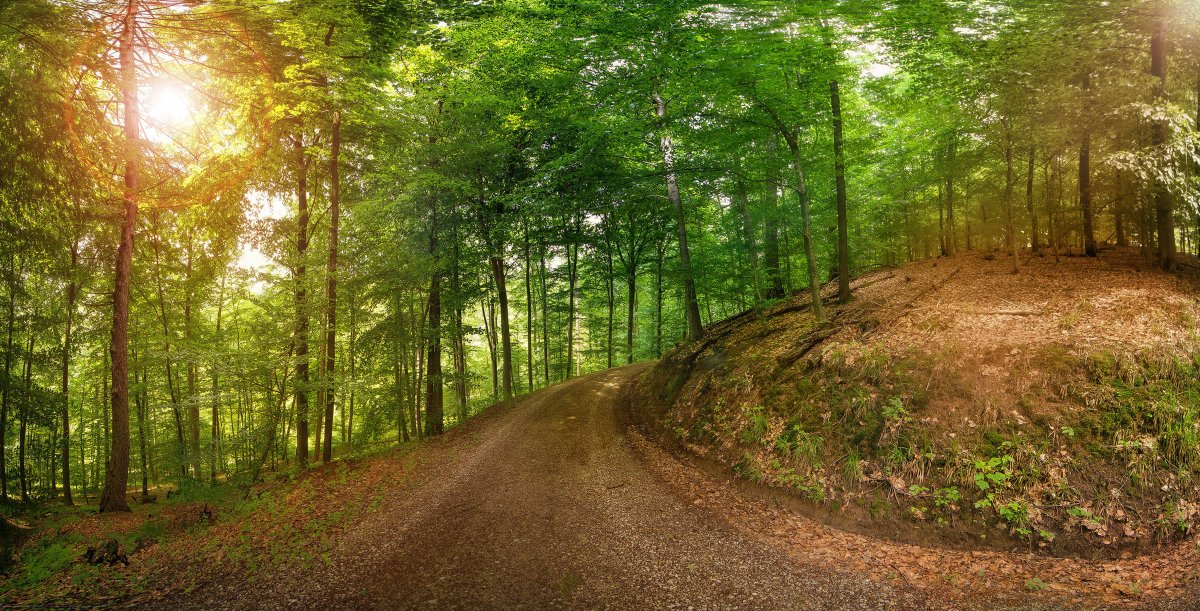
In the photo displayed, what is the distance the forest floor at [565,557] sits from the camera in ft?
15.7

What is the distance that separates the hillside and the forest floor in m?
0.53

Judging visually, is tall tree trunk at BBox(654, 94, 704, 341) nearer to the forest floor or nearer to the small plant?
the forest floor

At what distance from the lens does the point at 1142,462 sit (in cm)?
532

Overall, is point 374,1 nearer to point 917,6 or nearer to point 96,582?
point 96,582

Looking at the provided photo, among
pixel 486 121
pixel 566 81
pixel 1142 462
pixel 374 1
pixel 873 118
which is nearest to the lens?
pixel 1142 462

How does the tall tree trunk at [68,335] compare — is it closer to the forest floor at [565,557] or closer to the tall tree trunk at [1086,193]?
the forest floor at [565,557]

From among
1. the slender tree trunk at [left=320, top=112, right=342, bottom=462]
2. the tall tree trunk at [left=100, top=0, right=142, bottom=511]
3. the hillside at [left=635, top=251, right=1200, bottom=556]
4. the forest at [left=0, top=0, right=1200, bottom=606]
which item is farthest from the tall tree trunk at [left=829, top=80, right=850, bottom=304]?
the tall tree trunk at [left=100, top=0, right=142, bottom=511]

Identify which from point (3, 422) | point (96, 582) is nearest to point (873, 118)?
point (96, 582)

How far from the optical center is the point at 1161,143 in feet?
25.2

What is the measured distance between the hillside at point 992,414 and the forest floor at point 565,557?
53 centimetres

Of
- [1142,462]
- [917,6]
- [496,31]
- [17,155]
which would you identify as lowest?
[1142,462]

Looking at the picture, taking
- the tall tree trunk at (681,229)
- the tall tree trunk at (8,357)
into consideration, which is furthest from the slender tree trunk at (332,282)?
the tall tree trunk at (681,229)

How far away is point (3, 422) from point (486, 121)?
51.7ft

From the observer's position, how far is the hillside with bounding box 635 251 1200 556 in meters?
5.27
